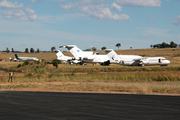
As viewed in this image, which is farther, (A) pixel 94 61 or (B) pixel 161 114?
(A) pixel 94 61

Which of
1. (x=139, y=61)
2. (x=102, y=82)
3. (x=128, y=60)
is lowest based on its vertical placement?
(x=102, y=82)

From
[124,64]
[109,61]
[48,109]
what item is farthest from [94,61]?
[48,109]

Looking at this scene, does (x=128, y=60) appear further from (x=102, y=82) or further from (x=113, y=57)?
(x=102, y=82)

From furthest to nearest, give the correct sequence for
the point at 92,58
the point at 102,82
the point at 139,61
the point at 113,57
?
the point at 92,58 < the point at 113,57 < the point at 139,61 < the point at 102,82

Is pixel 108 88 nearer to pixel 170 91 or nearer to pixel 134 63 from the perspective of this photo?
pixel 170 91

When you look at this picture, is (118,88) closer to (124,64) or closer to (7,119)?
(7,119)

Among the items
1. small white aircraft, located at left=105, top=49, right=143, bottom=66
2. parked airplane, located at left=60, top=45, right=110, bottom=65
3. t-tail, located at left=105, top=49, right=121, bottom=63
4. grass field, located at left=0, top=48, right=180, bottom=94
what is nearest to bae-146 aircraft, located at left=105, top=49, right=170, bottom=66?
small white aircraft, located at left=105, top=49, right=143, bottom=66

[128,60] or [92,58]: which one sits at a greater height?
[92,58]

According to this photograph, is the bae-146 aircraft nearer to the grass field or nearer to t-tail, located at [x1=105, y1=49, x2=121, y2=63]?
t-tail, located at [x1=105, y1=49, x2=121, y2=63]

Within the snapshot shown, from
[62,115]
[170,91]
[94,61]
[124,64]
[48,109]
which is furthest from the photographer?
[94,61]

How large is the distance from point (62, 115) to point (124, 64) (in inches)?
2041

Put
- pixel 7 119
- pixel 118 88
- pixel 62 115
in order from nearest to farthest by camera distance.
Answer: pixel 7 119
pixel 62 115
pixel 118 88

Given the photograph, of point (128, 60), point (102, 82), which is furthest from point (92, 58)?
point (102, 82)

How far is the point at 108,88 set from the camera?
2464 centimetres
